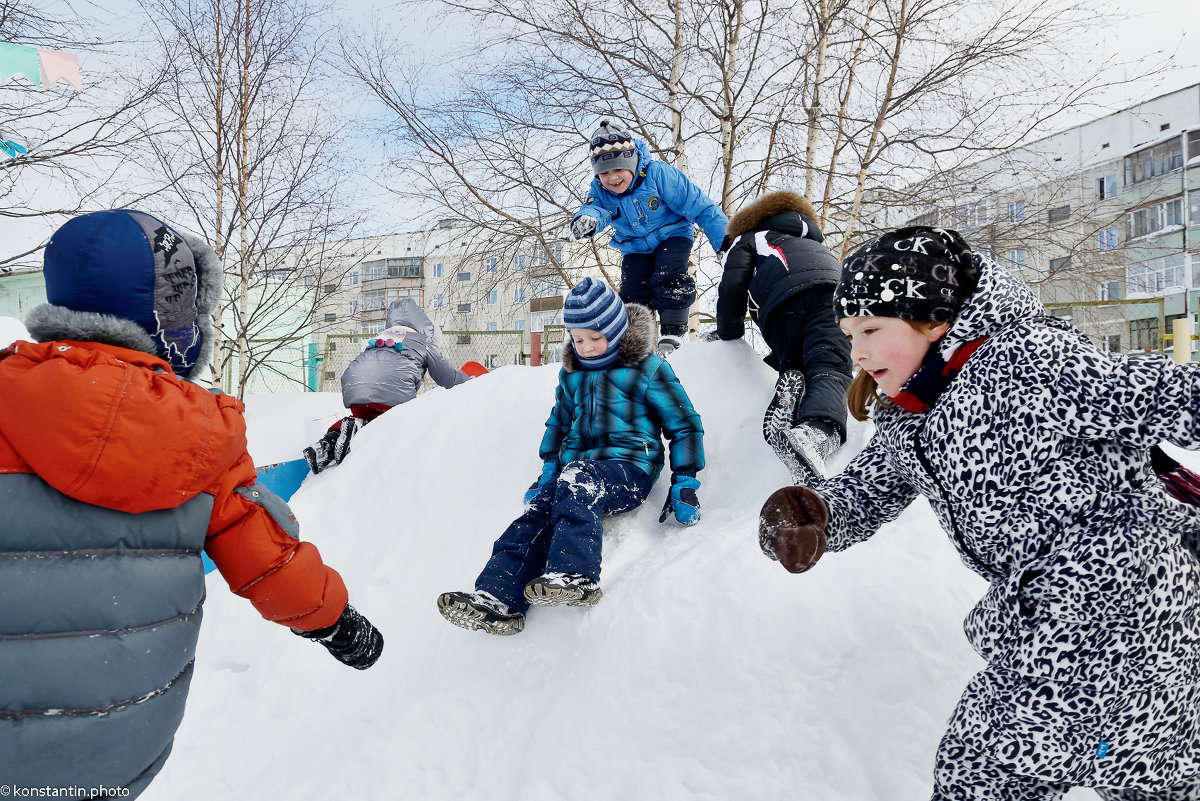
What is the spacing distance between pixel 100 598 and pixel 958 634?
204 centimetres

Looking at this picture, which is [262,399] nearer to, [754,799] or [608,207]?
[608,207]

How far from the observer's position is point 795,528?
1572 mm

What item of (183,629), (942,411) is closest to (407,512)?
(183,629)

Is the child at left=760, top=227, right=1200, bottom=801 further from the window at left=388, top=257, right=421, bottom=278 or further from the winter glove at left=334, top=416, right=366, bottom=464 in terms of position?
the window at left=388, top=257, right=421, bottom=278

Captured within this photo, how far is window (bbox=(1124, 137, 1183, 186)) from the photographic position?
74.7ft

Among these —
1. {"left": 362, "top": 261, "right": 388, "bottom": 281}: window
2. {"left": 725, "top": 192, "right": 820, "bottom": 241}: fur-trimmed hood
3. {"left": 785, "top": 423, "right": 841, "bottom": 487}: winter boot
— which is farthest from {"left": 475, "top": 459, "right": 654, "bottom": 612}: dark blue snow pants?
{"left": 362, "top": 261, "right": 388, "bottom": 281}: window

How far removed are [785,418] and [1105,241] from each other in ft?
25.6

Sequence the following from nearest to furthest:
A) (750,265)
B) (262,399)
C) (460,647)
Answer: (460,647) < (750,265) < (262,399)

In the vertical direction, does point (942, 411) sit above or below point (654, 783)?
above

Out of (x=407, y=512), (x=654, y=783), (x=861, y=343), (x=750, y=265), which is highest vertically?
(x=750, y=265)

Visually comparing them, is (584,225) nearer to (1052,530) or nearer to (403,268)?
(1052,530)

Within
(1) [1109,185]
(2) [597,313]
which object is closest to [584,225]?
(2) [597,313]

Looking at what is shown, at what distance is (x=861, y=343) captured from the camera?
1482 mm

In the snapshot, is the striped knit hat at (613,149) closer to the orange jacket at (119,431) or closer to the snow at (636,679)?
the snow at (636,679)
